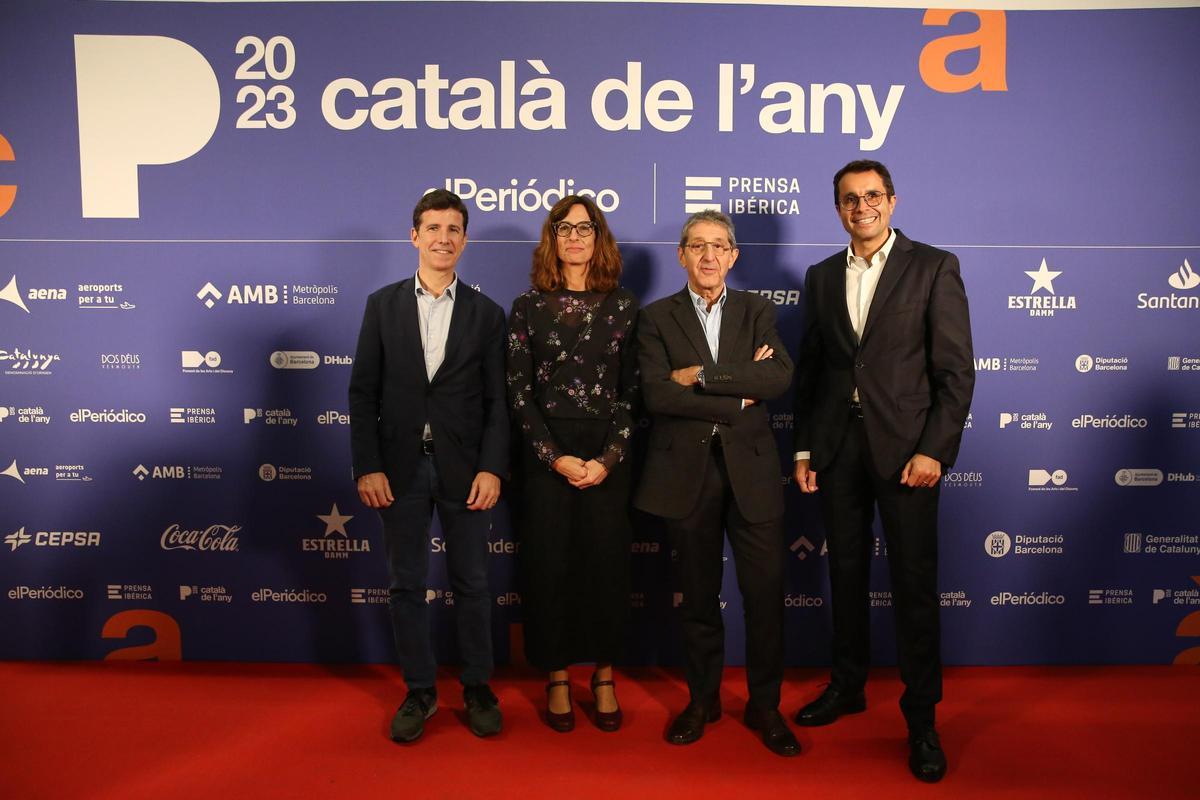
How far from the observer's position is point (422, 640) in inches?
106

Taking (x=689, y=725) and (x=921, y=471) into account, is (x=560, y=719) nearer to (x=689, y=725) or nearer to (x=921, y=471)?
(x=689, y=725)

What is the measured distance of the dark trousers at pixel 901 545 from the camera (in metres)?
2.41

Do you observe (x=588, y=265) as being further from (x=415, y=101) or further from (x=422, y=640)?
(x=422, y=640)

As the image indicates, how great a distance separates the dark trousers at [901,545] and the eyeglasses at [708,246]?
696 millimetres

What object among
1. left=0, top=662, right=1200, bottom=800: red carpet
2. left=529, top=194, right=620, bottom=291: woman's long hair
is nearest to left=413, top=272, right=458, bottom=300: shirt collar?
left=529, top=194, right=620, bottom=291: woman's long hair

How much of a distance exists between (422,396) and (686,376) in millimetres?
917

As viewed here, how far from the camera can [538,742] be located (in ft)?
8.61

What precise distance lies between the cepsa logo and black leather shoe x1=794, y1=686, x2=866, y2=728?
2206mm

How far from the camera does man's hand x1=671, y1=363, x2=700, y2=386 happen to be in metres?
2.38

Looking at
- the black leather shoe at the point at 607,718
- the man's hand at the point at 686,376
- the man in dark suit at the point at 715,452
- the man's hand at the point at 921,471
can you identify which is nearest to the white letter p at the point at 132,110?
the man in dark suit at the point at 715,452

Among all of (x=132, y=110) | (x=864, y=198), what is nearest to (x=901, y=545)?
(x=864, y=198)

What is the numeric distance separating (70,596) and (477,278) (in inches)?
90.3

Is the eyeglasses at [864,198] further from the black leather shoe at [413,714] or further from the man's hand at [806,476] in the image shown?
the black leather shoe at [413,714]

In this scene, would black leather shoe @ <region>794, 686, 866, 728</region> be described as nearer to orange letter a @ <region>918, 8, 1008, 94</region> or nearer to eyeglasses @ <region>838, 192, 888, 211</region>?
eyeglasses @ <region>838, 192, 888, 211</region>
